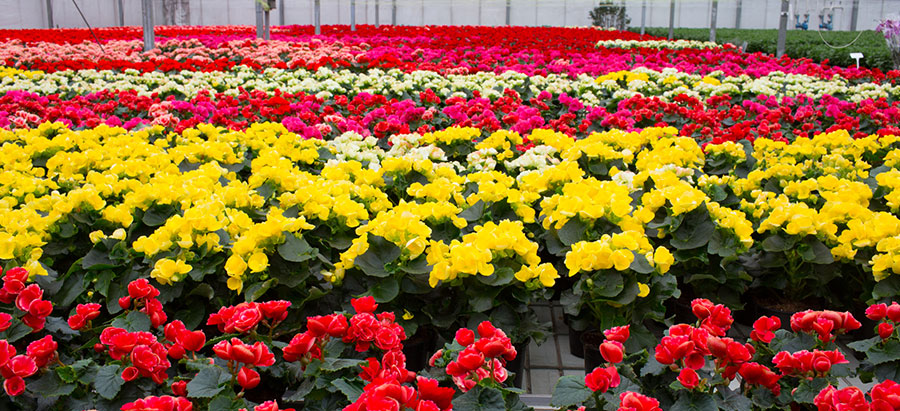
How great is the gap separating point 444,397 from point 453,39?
12510 millimetres

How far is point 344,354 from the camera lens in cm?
186

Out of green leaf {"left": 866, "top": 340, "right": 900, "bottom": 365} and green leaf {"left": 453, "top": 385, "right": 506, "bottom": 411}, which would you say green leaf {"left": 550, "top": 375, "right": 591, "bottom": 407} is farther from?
green leaf {"left": 866, "top": 340, "right": 900, "bottom": 365}

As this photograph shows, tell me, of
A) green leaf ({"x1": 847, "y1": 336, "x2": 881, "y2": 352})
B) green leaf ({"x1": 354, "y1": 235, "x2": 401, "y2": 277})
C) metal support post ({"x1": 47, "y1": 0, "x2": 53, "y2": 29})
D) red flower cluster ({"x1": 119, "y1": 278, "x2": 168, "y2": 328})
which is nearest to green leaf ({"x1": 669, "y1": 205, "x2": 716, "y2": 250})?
green leaf ({"x1": 847, "y1": 336, "x2": 881, "y2": 352})

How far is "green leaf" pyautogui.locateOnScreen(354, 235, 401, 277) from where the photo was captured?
230 centimetres

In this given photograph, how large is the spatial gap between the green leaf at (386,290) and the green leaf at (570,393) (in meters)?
0.76

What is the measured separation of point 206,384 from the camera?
1568 mm

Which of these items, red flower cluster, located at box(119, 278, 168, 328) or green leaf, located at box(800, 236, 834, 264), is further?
green leaf, located at box(800, 236, 834, 264)

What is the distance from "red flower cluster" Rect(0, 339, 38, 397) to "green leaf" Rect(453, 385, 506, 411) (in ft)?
3.24

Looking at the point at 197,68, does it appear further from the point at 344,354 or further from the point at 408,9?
the point at 408,9

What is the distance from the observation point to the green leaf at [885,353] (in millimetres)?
1802

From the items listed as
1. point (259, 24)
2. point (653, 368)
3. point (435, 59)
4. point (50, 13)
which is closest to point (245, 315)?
point (653, 368)

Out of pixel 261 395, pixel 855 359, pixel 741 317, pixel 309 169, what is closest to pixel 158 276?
pixel 261 395

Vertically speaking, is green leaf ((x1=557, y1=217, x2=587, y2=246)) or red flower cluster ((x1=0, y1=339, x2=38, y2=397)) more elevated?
green leaf ((x1=557, y1=217, x2=587, y2=246))

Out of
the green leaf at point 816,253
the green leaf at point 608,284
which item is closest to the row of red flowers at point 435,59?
the green leaf at point 816,253
